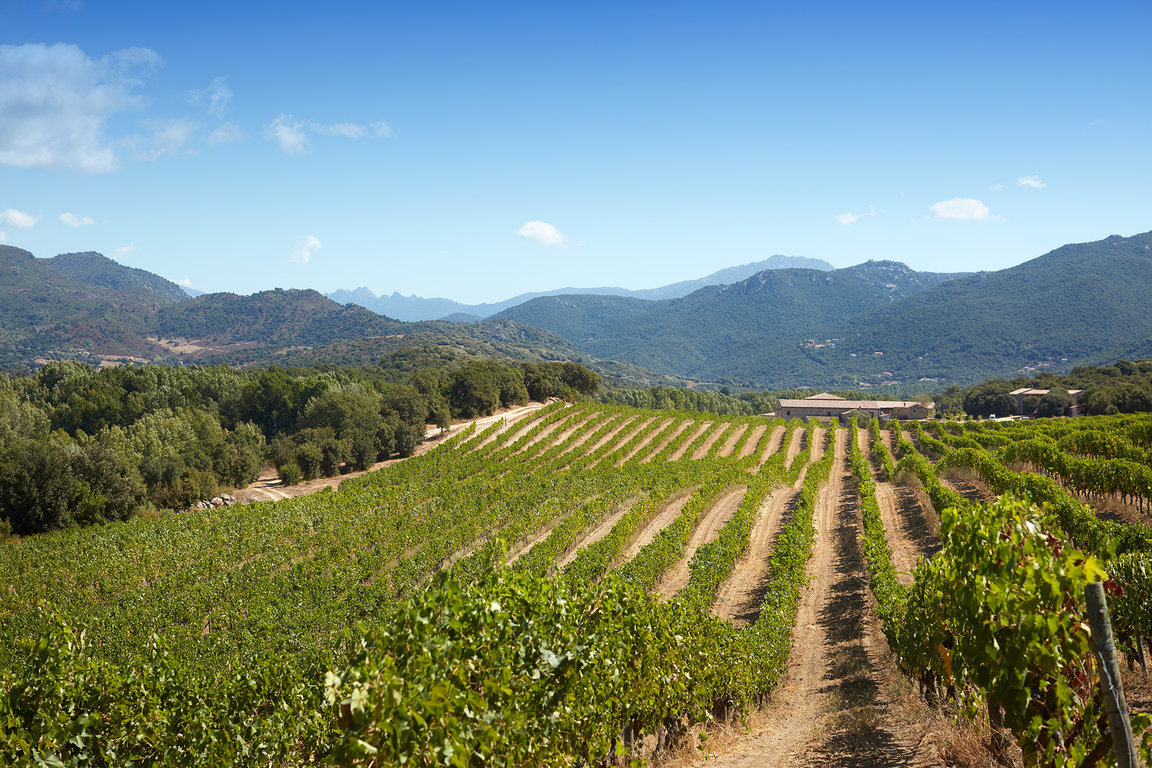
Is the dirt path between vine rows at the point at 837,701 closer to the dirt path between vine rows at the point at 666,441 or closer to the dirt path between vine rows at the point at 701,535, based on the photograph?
the dirt path between vine rows at the point at 701,535

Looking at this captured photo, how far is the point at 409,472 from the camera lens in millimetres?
47406

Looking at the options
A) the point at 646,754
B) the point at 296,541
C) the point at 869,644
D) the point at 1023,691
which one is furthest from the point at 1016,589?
the point at 296,541

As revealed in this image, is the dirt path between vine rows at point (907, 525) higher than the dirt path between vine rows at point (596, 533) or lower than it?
higher

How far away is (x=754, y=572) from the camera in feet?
77.9

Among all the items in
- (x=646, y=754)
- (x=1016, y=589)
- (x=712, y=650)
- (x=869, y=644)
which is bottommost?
(x=869, y=644)

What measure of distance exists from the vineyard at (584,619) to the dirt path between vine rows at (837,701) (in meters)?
0.09

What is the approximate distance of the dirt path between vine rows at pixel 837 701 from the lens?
30.8 ft

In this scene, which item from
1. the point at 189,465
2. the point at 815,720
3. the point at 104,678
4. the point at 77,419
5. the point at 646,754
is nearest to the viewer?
the point at 104,678

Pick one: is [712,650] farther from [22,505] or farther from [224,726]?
[22,505]

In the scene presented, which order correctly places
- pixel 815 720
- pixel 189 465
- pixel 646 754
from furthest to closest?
pixel 189 465, pixel 815 720, pixel 646 754

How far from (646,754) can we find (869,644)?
8.84 meters

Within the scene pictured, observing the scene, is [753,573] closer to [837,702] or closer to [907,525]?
[907,525]

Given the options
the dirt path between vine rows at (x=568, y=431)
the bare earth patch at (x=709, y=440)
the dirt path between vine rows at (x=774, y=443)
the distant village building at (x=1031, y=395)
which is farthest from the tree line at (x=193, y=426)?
the distant village building at (x=1031, y=395)

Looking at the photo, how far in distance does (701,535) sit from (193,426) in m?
53.3
